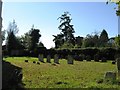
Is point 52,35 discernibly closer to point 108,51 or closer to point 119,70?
point 108,51

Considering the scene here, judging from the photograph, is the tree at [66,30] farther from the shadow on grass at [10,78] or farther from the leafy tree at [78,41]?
the shadow on grass at [10,78]

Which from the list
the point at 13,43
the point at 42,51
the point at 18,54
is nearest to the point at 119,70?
the point at 42,51

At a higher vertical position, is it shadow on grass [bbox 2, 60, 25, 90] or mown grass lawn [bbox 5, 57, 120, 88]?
shadow on grass [bbox 2, 60, 25, 90]

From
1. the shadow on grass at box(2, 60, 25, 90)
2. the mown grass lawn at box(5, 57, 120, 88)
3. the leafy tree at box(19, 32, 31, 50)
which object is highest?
the leafy tree at box(19, 32, 31, 50)

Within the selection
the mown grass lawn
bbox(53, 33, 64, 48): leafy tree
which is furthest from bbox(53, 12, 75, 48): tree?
the mown grass lawn

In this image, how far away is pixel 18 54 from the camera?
211ft

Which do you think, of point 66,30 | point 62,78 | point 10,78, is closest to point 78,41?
point 66,30

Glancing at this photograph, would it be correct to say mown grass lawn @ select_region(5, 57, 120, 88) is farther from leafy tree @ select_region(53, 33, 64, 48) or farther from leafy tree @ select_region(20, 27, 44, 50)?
leafy tree @ select_region(53, 33, 64, 48)

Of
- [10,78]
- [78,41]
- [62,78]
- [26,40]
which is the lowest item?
[62,78]

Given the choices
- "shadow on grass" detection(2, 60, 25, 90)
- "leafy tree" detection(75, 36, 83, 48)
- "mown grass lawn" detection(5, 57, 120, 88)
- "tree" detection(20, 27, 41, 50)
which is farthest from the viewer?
"leafy tree" detection(75, 36, 83, 48)

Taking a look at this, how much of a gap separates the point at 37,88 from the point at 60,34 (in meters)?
88.1

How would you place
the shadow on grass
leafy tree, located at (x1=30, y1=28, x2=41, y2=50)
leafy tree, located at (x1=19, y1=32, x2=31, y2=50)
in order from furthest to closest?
leafy tree, located at (x1=19, y1=32, x2=31, y2=50) < leafy tree, located at (x1=30, y1=28, x2=41, y2=50) < the shadow on grass

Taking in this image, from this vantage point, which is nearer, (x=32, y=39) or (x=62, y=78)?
(x=62, y=78)

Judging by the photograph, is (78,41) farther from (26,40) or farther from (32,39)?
(32,39)
